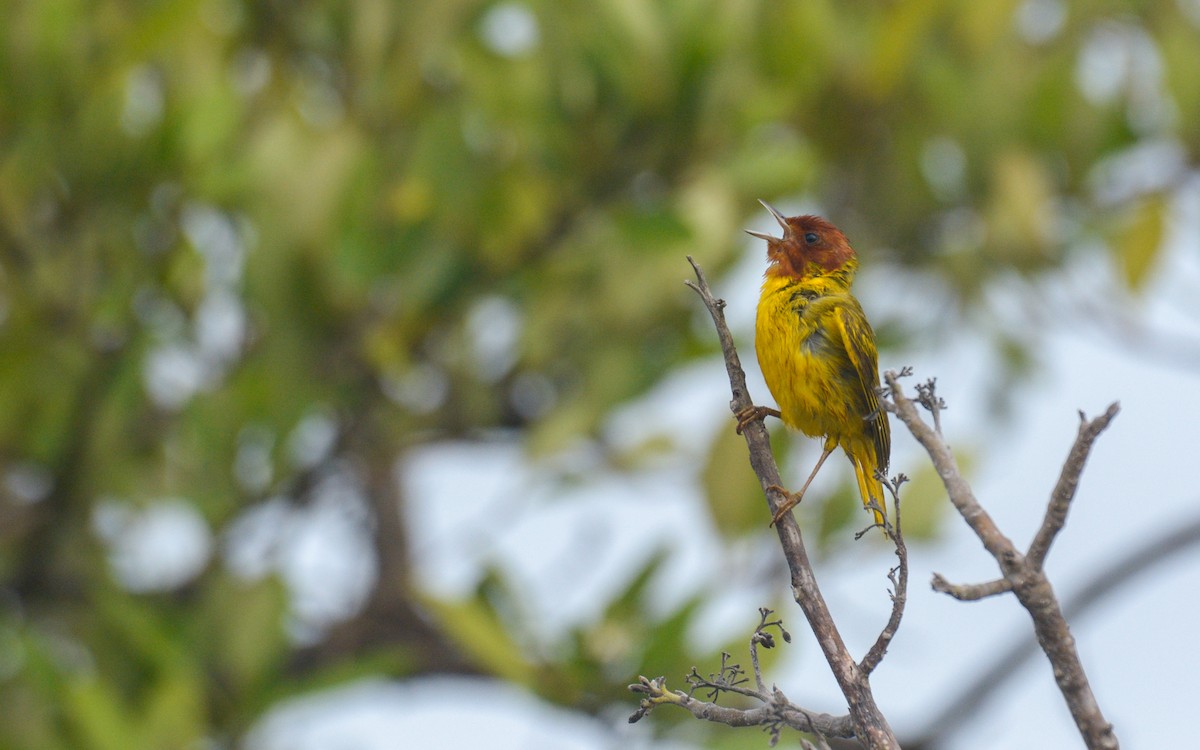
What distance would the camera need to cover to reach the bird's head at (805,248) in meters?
2.88

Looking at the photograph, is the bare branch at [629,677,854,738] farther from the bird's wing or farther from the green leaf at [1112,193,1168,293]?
the green leaf at [1112,193,1168,293]

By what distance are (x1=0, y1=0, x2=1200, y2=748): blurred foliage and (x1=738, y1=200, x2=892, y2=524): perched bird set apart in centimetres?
61

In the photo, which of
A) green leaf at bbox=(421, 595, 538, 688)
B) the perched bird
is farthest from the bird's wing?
green leaf at bbox=(421, 595, 538, 688)

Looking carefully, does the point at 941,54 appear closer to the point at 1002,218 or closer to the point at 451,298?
the point at 1002,218

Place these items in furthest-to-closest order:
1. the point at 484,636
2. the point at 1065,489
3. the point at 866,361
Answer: the point at 484,636
the point at 866,361
the point at 1065,489

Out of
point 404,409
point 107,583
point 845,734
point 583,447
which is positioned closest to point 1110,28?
point 583,447

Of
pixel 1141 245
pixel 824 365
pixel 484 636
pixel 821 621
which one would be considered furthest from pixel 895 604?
pixel 1141 245

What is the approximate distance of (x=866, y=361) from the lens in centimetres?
262

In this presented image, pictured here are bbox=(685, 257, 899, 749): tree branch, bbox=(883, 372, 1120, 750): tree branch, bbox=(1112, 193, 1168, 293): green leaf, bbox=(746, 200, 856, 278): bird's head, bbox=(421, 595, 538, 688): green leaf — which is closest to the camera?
bbox=(883, 372, 1120, 750): tree branch

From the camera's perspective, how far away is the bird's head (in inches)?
113

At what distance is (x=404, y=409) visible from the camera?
12.8 feet

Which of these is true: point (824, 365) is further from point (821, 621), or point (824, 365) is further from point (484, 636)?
point (821, 621)

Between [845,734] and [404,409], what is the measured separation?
2.78 meters

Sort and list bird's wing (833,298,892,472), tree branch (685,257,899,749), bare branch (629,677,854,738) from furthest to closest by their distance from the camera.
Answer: bird's wing (833,298,892,472) < bare branch (629,677,854,738) < tree branch (685,257,899,749)
